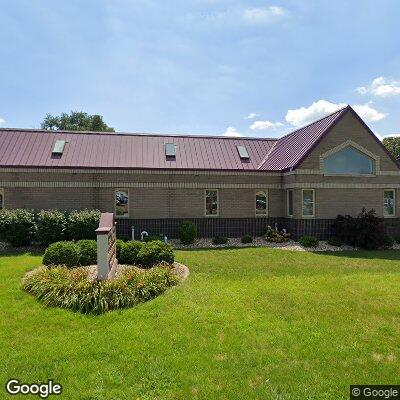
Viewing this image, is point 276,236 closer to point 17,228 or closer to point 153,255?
point 153,255

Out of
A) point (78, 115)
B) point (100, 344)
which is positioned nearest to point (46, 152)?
point (100, 344)

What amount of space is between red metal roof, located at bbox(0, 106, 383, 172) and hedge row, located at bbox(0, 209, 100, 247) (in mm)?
3516

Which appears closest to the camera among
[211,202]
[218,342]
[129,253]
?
[218,342]

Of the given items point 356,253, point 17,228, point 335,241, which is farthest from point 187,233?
point 356,253

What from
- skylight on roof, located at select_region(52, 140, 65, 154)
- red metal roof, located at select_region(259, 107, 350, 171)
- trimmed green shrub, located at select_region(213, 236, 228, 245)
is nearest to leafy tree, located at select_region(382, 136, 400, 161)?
red metal roof, located at select_region(259, 107, 350, 171)

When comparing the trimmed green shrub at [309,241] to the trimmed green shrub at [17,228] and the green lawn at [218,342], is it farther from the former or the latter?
the trimmed green shrub at [17,228]

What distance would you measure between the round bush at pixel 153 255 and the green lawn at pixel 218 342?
1.83 metres

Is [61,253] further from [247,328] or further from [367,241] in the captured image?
[367,241]

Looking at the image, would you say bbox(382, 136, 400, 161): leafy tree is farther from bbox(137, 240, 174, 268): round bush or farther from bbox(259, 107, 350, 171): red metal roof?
bbox(137, 240, 174, 268): round bush

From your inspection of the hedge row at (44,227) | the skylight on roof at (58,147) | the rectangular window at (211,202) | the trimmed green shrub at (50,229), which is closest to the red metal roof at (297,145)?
the rectangular window at (211,202)

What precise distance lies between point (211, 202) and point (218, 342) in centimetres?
1402

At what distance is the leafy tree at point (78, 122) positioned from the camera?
172 ft

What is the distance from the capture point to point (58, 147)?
66.1 ft

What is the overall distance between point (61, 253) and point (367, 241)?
1440 centimetres
